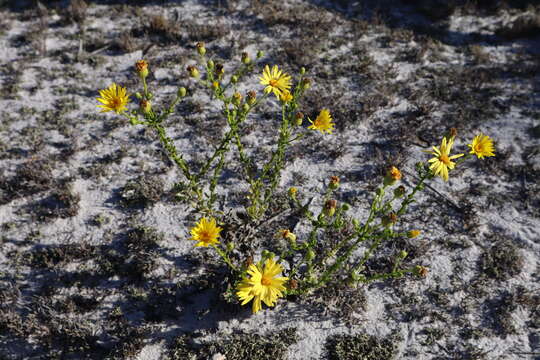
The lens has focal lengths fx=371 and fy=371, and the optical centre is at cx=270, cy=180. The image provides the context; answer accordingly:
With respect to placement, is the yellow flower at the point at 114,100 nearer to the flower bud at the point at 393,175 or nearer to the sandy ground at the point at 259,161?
the sandy ground at the point at 259,161

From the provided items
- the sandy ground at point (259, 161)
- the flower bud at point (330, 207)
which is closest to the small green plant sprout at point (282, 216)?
the flower bud at point (330, 207)

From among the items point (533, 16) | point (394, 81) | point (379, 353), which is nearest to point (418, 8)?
point (533, 16)

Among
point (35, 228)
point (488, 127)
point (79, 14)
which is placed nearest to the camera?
point (35, 228)

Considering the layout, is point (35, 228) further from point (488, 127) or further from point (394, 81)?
point (488, 127)

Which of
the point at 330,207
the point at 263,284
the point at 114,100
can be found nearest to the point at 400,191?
the point at 330,207

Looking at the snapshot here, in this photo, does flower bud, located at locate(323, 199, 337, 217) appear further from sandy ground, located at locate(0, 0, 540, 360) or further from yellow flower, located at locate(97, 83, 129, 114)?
yellow flower, located at locate(97, 83, 129, 114)
